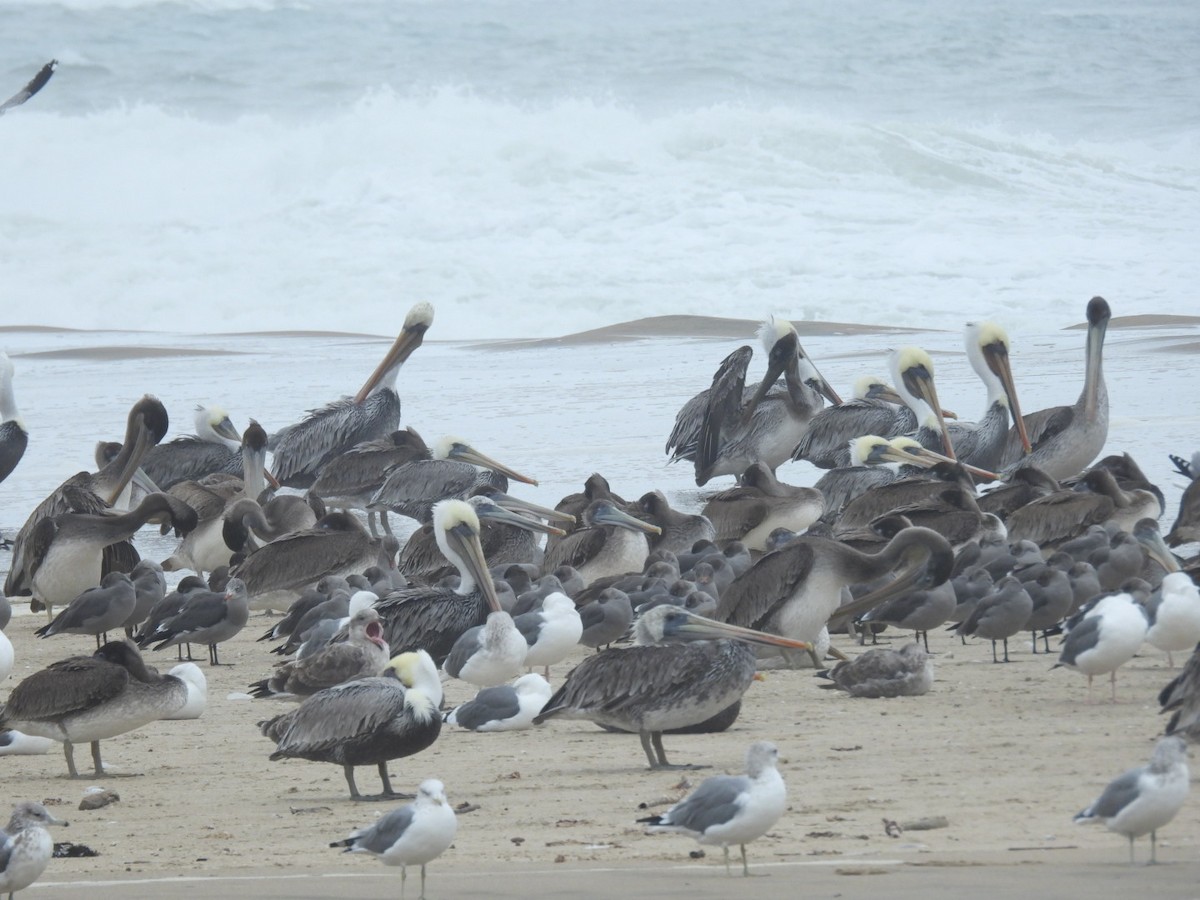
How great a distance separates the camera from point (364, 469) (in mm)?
13258

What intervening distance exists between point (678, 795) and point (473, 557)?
10.5 ft

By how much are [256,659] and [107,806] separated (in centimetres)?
320

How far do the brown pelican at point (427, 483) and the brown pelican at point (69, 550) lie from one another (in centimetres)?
248

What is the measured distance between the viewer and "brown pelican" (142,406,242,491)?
46.4 feet

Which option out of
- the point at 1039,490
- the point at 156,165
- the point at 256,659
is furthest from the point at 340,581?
the point at 156,165

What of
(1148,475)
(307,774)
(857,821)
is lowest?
(1148,475)

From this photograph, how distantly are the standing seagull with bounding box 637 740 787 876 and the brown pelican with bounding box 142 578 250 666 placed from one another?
14.5 ft

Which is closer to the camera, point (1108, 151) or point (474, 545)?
point (474, 545)

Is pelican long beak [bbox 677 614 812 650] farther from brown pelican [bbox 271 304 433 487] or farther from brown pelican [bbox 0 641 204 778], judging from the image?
brown pelican [bbox 271 304 433 487]

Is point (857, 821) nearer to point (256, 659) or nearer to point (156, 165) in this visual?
point (256, 659)

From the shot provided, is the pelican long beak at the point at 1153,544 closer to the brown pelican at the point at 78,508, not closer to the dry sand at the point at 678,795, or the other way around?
the dry sand at the point at 678,795

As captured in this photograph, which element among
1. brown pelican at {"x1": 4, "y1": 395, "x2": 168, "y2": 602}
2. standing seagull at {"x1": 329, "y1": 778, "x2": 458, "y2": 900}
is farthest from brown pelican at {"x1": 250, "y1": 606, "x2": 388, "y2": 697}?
brown pelican at {"x1": 4, "y1": 395, "x2": 168, "y2": 602}

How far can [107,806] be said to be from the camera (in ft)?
19.6

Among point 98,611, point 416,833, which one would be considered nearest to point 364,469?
point 98,611
